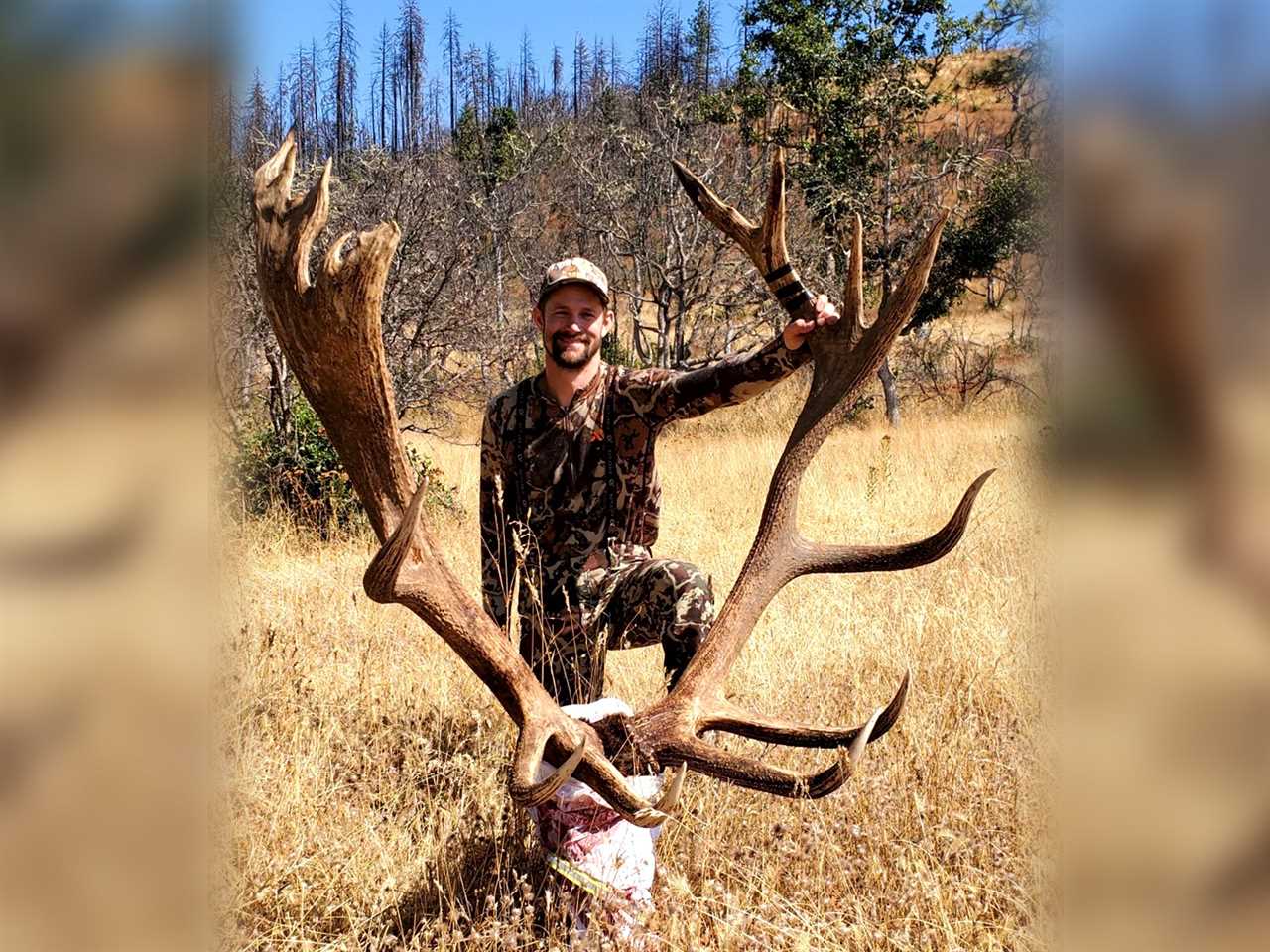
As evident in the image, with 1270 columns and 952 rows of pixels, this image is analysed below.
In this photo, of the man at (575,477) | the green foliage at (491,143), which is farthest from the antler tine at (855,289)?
the green foliage at (491,143)

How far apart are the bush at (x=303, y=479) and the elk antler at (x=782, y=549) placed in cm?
532

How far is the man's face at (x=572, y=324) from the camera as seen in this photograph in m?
4.12

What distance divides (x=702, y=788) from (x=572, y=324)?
5.68 ft

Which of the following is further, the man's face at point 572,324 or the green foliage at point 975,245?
the green foliage at point 975,245

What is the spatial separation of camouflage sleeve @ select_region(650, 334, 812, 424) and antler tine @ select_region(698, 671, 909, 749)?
1.19 metres

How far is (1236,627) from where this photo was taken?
1.16ft

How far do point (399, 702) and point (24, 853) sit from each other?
409cm

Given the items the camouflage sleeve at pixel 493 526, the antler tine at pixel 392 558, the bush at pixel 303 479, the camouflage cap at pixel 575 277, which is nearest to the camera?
the antler tine at pixel 392 558

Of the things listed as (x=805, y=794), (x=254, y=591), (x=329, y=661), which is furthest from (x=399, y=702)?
(x=805, y=794)

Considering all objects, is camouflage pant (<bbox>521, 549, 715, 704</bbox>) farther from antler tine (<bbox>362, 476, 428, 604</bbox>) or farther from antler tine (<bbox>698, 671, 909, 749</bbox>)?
antler tine (<bbox>362, 476, 428, 604</bbox>)

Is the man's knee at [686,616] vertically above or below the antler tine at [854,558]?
below

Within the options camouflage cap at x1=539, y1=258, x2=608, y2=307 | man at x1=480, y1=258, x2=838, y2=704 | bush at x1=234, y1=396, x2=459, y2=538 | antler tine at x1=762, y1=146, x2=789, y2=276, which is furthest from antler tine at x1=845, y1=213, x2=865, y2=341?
bush at x1=234, y1=396, x2=459, y2=538

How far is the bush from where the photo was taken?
319 inches

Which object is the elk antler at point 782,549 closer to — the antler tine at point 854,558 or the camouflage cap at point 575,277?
the antler tine at point 854,558
